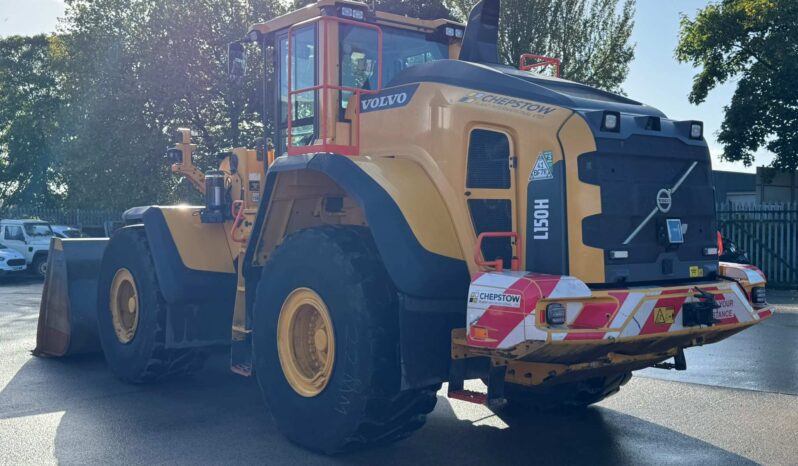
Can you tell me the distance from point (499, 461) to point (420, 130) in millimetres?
2300

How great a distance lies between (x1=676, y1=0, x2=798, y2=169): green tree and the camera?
68.0 ft

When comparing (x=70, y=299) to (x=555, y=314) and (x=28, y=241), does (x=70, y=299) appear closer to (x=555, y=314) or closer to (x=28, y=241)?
(x=555, y=314)

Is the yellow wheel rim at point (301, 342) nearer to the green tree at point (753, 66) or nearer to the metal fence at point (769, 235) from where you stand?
the metal fence at point (769, 235)

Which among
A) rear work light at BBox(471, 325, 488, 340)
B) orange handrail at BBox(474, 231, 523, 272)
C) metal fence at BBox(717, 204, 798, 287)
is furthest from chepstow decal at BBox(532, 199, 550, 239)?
metal fence at BBox(717, 204, 798, 287)

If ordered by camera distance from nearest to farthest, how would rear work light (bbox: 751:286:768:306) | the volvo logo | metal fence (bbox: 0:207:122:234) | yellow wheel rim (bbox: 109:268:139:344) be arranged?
the volvo logo
rear work light (bbox: 751:286:768:306)
yellow wheel rim (bbox: 109:268:139:344)
metal fence (bbox: 0:207:122:234)

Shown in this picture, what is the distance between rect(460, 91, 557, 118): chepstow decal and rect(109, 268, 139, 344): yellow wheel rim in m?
4.23

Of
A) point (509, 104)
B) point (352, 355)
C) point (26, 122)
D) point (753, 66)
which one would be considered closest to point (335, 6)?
point (509, 104)

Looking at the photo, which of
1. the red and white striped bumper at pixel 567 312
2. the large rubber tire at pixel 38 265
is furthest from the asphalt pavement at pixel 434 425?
the large rubber tire at pixel 38 265

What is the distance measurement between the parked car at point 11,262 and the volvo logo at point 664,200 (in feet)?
71.6

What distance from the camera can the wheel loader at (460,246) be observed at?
4.86 meters

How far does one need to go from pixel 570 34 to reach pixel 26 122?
27.3 m

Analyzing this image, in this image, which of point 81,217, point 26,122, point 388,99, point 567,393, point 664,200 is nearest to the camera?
point 664,200

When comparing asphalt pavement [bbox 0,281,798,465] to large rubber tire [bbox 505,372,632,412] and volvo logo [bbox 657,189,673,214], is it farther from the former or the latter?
volvo logo [bbox 657,189,673,214]

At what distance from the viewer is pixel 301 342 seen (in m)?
5.79
